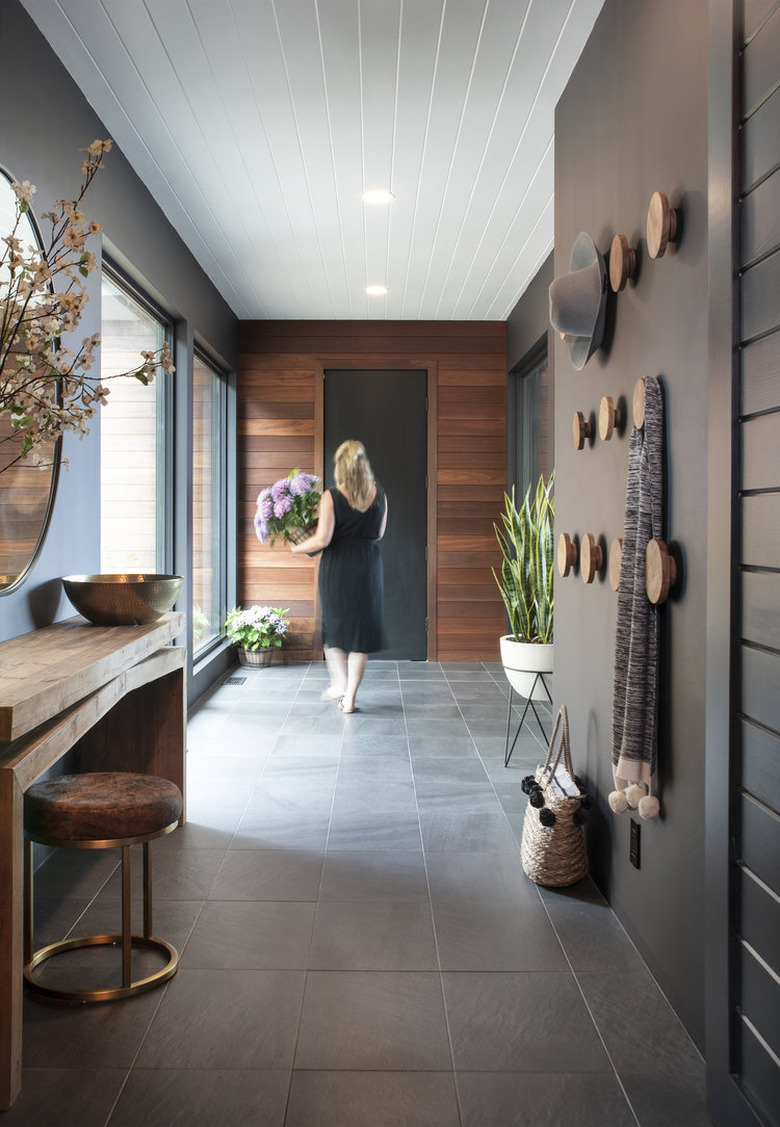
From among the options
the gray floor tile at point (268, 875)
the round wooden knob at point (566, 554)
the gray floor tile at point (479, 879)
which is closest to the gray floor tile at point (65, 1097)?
the gray floor tile at point (268, 875)

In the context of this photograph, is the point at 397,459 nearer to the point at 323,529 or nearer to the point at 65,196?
the point at 323,529

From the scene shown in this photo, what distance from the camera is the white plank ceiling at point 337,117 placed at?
2.61 metres

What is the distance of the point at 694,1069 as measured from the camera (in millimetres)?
1694

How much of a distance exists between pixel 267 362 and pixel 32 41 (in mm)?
4121

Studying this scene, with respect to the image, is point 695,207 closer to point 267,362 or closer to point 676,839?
point 676,839

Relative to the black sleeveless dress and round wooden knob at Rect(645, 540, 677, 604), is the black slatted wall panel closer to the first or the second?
round wooden knob at Rect(645, 540, 677, 604)

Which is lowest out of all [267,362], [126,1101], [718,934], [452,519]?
[126,1101]

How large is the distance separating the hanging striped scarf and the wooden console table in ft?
4.07

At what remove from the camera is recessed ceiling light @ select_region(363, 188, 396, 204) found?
4004 mm

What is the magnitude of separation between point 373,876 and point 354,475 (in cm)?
270

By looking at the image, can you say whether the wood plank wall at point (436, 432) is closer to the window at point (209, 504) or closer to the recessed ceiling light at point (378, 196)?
the window at point (209, 504)

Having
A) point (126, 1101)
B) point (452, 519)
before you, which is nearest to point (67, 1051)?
point (126, 1101)

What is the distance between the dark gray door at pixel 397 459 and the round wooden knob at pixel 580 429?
13.2ft

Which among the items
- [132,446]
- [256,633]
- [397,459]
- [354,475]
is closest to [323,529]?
[354,475]
